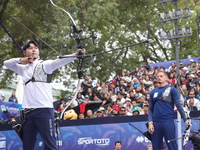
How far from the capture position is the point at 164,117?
7191 mm

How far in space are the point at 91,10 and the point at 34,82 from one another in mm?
18933

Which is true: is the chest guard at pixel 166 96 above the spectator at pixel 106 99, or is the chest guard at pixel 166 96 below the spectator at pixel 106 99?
below

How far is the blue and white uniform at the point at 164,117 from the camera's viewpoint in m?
7.14

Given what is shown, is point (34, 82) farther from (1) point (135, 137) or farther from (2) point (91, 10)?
(2) point (91, 10)

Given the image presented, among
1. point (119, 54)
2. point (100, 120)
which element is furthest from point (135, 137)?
point (119, 54)

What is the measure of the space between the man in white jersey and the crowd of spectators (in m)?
6.24

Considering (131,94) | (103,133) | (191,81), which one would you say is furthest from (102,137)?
(191,81)

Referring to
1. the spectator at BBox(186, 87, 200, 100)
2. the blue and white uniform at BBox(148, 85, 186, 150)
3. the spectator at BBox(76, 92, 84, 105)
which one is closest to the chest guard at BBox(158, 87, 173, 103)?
the blue and white uniform at BBox(148, 85, 186, 150)

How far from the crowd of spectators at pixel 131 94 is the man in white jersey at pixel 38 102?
6.24 metres

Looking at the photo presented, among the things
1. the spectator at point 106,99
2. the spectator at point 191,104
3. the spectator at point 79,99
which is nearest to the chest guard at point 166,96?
the spectator at point 191,104

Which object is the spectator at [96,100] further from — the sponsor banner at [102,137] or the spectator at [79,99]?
the sponsor banner at [102,137]

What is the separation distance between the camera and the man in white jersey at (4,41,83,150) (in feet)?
18.3

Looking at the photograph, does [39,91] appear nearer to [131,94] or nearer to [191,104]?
[191,104]

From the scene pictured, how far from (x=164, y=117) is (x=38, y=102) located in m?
2.51
